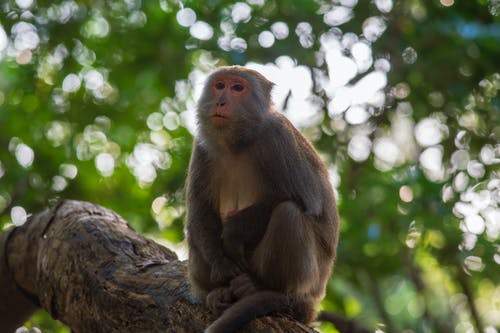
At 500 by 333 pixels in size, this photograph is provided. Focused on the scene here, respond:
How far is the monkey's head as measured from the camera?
5312 mm

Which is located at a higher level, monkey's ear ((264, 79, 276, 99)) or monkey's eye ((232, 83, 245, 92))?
monkey's eye ((232, 83, 245, 92))

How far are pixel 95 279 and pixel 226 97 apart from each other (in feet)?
5.76

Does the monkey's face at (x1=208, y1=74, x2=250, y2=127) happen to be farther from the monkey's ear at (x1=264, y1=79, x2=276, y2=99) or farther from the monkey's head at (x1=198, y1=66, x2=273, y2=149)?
the monkey's ear at (x1=264, y1=79, x2=276, y2=99)

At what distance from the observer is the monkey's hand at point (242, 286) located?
477cm

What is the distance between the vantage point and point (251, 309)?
174 inches

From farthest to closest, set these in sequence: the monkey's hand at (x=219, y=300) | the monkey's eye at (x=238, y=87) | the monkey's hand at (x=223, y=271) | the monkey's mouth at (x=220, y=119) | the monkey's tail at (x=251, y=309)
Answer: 1. the monkey's eye at (x=238, y=87)
2. the monkey's mouth at (x=220, y=119)
3. the monkey's hand at (x=223, y=271)
4. the monkey's hand at (x=219, y=300)
5. the monkey's tail at (x=251, y=309)

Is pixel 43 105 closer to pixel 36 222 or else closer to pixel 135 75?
pixel 135 75

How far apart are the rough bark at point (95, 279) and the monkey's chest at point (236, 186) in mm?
653

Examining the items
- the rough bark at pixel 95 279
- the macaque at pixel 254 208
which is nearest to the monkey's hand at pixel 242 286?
the macaque at pixel 254 208

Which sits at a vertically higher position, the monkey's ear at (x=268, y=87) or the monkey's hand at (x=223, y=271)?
the monkey's ear at (x=268, y=87)

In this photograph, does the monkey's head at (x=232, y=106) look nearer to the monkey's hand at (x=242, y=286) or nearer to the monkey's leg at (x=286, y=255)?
the monkey's leg at (x=286, y=255)

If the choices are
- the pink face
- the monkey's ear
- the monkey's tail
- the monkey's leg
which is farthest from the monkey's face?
the monkey's tail

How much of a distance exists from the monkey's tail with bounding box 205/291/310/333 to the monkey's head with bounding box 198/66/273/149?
4.31 feet

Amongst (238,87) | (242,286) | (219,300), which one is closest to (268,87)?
(238,87)
